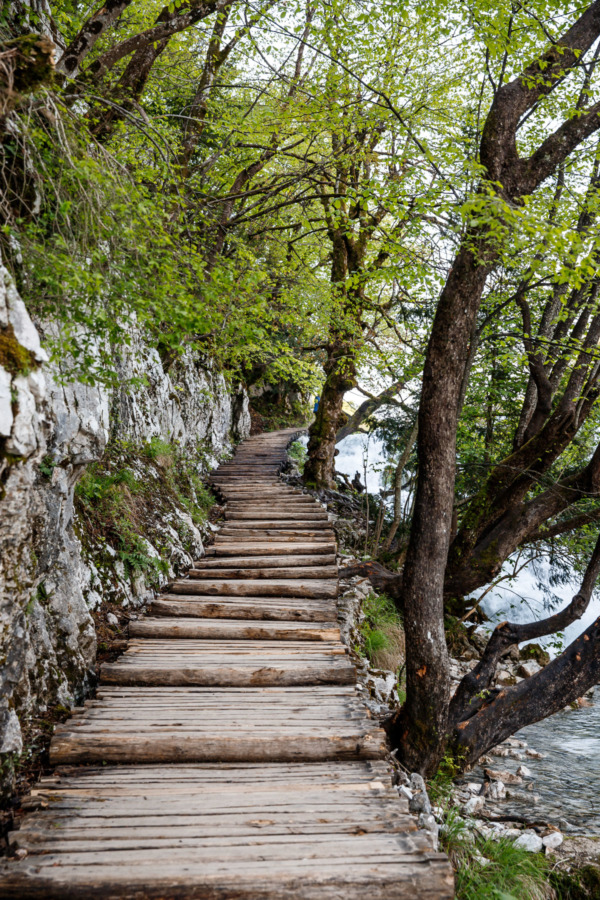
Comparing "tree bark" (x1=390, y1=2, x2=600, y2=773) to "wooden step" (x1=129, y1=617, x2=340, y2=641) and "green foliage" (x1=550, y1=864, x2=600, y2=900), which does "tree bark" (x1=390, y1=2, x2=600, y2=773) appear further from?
"green foliage" (x1=550, y1=864, x2=600, y2=900)

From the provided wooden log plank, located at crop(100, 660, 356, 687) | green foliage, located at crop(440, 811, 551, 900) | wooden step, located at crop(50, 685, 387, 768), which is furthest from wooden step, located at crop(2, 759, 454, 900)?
green foliage, located at crop(440, 811, 551, 900)

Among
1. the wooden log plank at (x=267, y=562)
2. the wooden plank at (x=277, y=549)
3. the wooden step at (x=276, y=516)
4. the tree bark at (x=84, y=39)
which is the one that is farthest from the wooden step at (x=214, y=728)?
the tree bark at (x=84, y=39)

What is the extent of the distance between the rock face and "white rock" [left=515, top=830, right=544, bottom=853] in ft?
12.9

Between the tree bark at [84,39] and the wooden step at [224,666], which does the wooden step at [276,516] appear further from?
the tree bark at [84,39]

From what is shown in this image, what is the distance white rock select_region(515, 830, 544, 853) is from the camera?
13.8ft

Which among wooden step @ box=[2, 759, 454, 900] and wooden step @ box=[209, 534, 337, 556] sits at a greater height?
wooden step @ box=[209, 534, 337, 556]

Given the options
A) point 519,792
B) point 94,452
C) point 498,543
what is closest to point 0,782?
point 94,452

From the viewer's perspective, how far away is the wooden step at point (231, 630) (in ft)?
16.1

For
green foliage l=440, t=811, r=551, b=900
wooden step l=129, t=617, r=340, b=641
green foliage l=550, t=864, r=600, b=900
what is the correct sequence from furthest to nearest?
1. wooden step l=129, t=617, r=340, b=641
2. green foliage l=550, t=864, r=600, b=900
3. green foliage l=440, t=811, r=551, b=900

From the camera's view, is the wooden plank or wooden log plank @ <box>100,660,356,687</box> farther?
the wooden plank

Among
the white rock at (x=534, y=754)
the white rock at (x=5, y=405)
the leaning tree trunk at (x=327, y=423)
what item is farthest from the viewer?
the leaning tree trunk at (x=327, y=423)

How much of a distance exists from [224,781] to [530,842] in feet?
10.3

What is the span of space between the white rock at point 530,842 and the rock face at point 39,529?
394 cm

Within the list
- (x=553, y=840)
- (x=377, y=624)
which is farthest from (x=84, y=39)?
(x=553, y=840)
